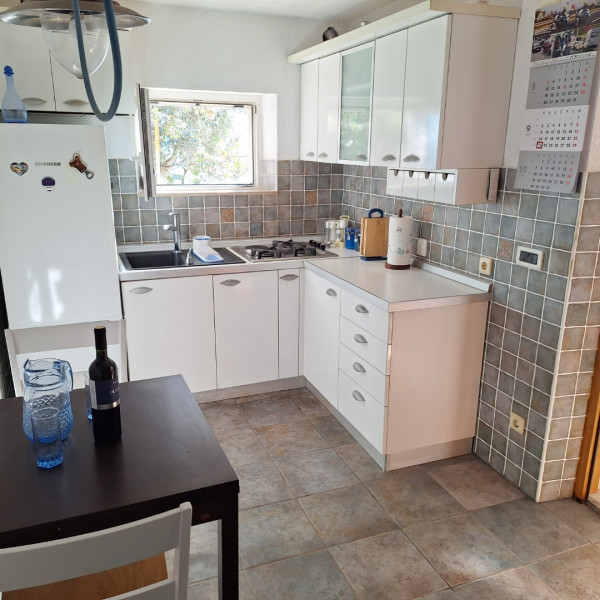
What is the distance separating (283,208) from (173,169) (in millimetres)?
814

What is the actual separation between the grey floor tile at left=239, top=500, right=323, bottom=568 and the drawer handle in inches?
25.4

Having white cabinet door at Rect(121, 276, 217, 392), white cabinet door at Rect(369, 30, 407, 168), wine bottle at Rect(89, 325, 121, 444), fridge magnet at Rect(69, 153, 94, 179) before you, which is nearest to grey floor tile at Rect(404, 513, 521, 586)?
wine bottle at Rect(89, 325, 121, 444)

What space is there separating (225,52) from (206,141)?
0.60 metres

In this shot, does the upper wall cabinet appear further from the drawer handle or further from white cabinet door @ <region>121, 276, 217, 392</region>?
the drawer handle

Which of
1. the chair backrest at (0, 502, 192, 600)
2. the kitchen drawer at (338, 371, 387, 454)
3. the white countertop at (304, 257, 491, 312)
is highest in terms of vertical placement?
the white countertop at (304, 257, 491, 312)

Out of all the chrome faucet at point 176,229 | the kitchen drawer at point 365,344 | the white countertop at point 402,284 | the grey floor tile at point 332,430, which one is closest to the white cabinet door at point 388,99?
the white countertop at point 402,284

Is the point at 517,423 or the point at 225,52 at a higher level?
the point at 225,52

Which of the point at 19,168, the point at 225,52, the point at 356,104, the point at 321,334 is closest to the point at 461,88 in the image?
the point at 356,104

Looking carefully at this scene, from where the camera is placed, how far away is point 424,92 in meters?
2.56

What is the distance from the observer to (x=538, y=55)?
7.56ft

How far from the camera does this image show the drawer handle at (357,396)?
2.89m

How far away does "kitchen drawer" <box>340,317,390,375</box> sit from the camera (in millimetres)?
2648

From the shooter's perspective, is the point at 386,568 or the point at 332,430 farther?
the point at 332,430

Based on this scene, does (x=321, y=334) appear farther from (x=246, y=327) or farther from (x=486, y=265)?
(x=486, y=265)
